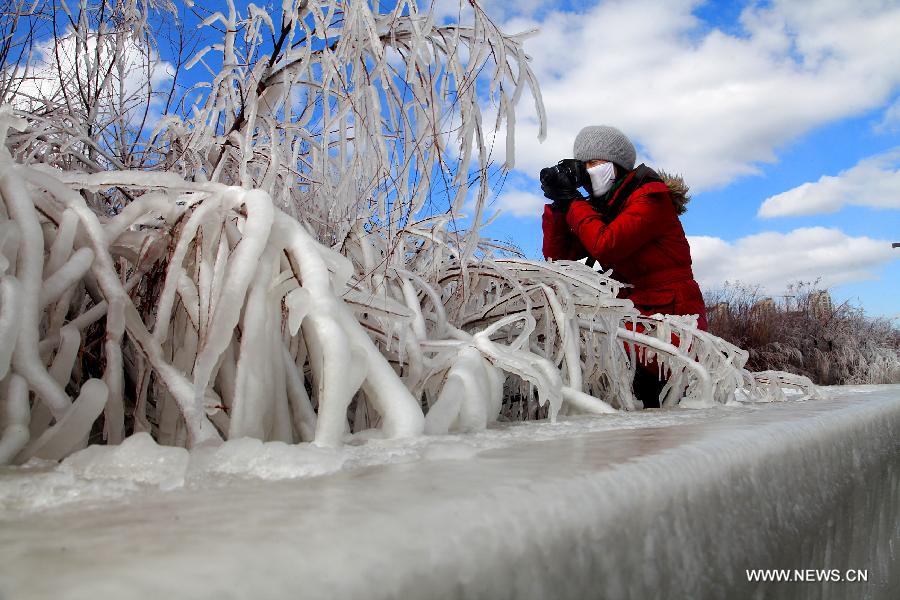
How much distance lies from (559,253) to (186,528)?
2.25 metres

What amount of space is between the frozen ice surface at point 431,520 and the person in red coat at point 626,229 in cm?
133

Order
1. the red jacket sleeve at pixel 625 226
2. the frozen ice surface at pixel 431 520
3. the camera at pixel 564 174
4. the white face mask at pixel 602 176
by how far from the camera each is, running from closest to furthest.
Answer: the frozen ice surface at pixel 431 520 → the red jacket sleeve at pixel 625 226 → the camera at pixel 564 174 → the white face mask at pixel 602 176

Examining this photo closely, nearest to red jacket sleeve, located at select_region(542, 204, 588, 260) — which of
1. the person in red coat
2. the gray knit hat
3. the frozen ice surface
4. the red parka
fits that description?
the person in red coat

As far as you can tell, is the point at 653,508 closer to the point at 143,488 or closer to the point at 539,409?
the point at 143,488

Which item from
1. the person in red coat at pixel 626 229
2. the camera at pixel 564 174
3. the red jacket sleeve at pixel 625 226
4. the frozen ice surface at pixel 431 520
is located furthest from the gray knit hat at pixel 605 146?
the frozen ice surface at pixel 431 520

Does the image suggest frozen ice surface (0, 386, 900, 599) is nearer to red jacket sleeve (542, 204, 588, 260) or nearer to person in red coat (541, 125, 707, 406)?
person in red coat (541, 125, 707, 406)

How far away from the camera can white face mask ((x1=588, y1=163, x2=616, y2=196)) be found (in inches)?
98.8

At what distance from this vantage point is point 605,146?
2533mm

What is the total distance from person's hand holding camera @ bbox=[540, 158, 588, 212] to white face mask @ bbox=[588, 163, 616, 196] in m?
0.13

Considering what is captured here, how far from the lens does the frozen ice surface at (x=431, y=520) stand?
0.20 m

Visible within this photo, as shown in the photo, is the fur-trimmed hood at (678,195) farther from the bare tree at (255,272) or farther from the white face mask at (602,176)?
the bare tree at (255,272)

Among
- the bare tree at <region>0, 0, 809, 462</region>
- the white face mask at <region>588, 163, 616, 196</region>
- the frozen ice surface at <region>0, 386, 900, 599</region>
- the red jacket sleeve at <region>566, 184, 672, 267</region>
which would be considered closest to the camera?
the frozen ice surface at <region>0, 386, 900, 599</region>

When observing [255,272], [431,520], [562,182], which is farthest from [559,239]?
[431,520]

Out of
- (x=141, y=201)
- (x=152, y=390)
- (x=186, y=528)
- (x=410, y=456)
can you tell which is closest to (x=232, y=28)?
(x=141, y=201)
